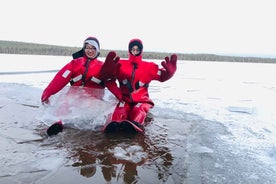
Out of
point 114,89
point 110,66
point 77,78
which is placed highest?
point 110,66

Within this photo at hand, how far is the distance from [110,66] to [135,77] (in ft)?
1.65

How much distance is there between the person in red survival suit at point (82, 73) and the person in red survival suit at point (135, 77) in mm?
266

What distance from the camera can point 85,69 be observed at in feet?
14.3

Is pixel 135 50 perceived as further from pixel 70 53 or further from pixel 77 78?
pixel 70 53

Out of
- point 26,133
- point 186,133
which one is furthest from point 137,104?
point 26,133

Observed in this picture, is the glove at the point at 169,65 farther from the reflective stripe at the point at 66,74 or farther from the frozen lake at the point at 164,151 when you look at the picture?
the reflective stripe at the point at 66,74

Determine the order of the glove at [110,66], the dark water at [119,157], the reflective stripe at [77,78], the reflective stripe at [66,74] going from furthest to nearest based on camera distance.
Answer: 1. the reflective stripe at [77,78]
2. the reflective stripe at [66,74]
3. the glove at [110,66]
4. the dark water at [119,157]

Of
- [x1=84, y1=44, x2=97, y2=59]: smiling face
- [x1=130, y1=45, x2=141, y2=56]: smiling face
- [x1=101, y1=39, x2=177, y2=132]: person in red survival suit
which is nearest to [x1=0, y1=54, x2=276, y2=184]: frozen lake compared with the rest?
[x1=101, y1=39, x2=177, y2=132]: person in red survival suit

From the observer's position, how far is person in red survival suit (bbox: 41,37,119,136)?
4230 millimetres

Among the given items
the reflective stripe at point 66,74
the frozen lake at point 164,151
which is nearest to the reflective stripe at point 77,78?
the reflective stripe at point 66,74

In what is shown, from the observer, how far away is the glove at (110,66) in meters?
4.06

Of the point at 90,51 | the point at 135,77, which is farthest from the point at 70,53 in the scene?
the point at 135,77

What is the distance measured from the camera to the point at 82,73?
14.4ft

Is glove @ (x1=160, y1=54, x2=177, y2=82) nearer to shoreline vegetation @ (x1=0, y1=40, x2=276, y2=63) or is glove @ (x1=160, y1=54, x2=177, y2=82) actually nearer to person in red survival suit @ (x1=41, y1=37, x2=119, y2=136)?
person in red survival suit @ (x1=41, y1=37, x2=119, y2=136)
